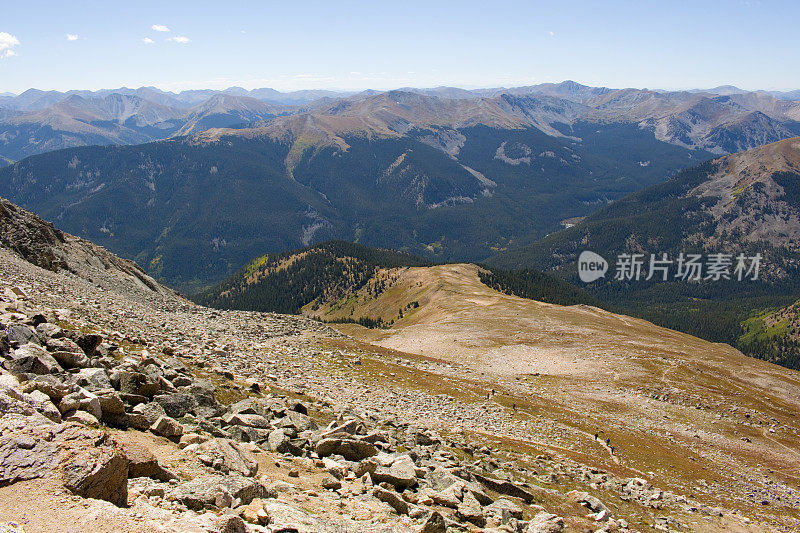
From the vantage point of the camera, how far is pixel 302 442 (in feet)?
64.6

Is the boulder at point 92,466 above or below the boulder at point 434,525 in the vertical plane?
above

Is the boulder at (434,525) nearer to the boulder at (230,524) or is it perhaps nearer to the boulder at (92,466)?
the boulder at (230,524)

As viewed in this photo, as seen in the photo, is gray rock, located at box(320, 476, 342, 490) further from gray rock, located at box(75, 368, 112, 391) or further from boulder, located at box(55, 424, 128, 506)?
gray rock, located at box(75, 368, 112, 391)

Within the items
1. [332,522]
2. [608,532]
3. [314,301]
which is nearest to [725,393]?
[608,532]

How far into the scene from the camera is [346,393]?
124ft

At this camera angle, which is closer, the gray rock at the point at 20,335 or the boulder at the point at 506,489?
the gray rock at the point at 20,335

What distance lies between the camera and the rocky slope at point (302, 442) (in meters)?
10.9

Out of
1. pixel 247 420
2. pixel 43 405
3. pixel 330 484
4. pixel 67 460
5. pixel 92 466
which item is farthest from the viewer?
pixel 247 420

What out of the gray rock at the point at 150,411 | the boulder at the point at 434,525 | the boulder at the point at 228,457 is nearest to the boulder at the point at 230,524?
the boulder at the point at 228,457

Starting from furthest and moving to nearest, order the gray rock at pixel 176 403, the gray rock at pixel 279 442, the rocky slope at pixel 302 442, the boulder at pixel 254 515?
the gray rock at pixel 279 442 < the gray rock at pixel 176 403 < the boulder at pixel 254 515 < the rocky slope at pixel 302 442

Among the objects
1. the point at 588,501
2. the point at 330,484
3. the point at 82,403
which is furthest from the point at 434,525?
the point at 588,501

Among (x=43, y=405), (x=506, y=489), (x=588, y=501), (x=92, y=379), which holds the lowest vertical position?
(x=588, y=501)

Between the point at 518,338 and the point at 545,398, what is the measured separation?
34.0 meters

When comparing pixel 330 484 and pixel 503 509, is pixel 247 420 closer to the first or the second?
pixel 330 484
